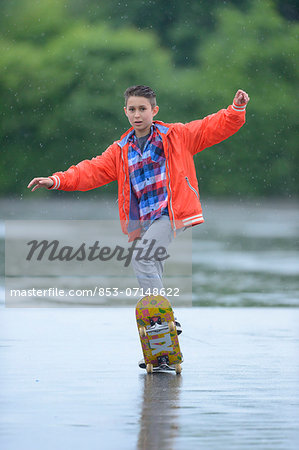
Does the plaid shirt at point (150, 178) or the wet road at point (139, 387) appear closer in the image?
the wet road at point (139, 387)

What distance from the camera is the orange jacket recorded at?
20.2 ft

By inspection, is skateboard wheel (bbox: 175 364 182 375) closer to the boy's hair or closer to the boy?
the boy

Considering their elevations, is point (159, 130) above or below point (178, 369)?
above

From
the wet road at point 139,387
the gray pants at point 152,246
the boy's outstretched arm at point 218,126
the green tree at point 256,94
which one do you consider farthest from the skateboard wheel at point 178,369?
the green tree at point 256,94

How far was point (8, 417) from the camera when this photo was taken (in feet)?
14.5

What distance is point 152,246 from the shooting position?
612 cm

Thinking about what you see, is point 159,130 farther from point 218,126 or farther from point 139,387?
point 139,387

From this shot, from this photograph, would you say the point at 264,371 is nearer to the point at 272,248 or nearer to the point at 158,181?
the point at 158,181

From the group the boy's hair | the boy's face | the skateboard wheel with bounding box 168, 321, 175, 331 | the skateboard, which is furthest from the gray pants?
the boy's hair

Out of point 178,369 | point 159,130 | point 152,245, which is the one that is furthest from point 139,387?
point 159,130

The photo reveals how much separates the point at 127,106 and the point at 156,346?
4.87 ft

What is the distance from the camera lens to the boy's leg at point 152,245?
6.12m

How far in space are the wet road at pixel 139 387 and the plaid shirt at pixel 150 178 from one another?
2.99 ft

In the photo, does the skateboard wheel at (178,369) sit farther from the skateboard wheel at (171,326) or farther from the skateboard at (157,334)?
the skateboard wheel at (171,326)
